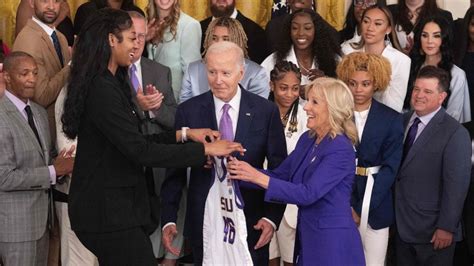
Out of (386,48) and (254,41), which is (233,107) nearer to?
(386,48)

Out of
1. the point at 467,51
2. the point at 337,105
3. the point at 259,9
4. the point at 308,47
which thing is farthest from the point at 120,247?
the point at 259,9

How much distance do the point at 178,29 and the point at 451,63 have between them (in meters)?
1.91

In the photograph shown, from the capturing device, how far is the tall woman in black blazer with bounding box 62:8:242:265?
11.1 feet

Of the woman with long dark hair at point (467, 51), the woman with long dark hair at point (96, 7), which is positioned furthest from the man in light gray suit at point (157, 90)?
the woman with long dark hair at point (467, 51)

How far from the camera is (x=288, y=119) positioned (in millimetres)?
5016

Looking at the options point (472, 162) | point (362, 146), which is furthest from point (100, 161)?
point (472, 162)

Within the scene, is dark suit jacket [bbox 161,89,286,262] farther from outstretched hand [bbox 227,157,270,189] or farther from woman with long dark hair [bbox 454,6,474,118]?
woman with long dark hair [bbox 454,6,474,118]

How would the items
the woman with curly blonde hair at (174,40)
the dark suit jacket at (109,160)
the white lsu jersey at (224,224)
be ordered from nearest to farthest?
the dark suit jacket at (109,160) < the white lsu jersey at (224,224) < the woman with curly blonde hair at (174,40)

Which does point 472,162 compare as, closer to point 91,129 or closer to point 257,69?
point 257,69

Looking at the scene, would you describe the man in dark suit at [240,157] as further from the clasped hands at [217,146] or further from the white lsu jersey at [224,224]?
the clasped hands at [217,146]

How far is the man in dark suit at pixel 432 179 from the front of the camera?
4605 millimetres

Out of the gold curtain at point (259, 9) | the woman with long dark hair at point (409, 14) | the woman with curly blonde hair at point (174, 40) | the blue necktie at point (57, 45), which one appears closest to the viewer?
the blue necktie at point (57, 45)

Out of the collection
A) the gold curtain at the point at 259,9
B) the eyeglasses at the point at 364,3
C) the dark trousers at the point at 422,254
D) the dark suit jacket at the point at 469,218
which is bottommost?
the dark trousers at the point at 422,254

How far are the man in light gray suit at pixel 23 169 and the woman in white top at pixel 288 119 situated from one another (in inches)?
53.8
